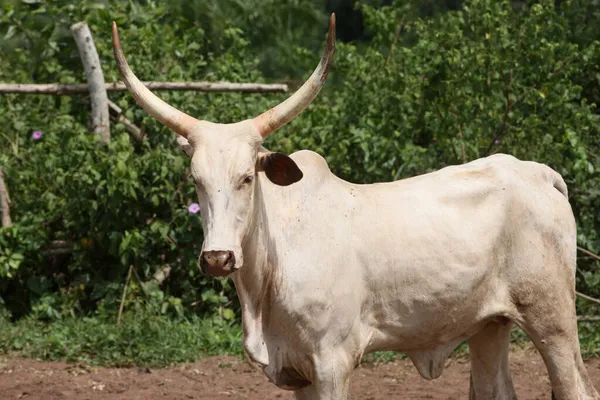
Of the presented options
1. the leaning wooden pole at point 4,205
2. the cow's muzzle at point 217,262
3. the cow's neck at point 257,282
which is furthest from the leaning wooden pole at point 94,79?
the cow's muzzle at point 217,262

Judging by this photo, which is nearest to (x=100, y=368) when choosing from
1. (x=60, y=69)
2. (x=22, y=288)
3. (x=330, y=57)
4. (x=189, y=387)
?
(x=189, y=387)

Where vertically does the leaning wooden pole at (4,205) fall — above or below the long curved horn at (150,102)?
below

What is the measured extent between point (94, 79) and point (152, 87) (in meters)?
0.42

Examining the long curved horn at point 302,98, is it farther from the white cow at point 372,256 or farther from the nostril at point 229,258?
the nostril at point 229,258

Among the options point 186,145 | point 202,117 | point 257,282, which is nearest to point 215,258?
point 257,282

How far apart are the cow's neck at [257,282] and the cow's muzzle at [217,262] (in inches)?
14.7

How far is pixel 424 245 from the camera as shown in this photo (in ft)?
15.9

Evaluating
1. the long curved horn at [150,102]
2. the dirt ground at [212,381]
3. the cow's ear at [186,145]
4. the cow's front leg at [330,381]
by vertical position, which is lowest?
the dirt ground at [212,381]

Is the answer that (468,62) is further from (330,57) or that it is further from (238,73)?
(330,57)

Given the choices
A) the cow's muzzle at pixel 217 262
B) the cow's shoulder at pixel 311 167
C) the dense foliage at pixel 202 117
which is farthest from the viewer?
the dense foliage at pixel 202 117

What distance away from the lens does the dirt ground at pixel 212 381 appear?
638 centimetres

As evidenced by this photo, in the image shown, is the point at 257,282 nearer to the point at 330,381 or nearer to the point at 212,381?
the point at 330,381

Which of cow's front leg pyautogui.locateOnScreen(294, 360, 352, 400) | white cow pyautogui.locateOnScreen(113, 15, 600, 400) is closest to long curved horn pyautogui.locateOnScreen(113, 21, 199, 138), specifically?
white cow pyautogui.locateOnScreen(113, 15, 600, 400)

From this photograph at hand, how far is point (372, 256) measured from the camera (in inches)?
187
